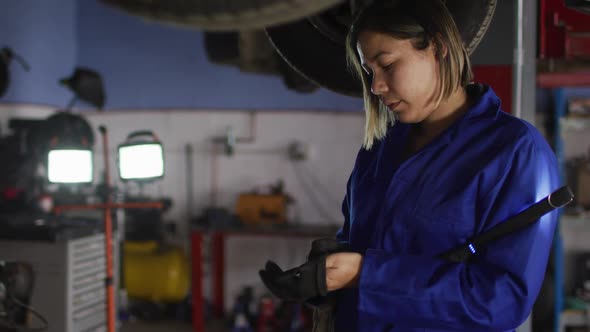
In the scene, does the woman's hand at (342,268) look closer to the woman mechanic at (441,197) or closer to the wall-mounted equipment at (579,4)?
the woman mechanic at (441,197)

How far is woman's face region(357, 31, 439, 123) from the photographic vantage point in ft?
2.59

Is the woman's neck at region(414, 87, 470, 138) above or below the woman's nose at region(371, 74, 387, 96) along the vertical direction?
below

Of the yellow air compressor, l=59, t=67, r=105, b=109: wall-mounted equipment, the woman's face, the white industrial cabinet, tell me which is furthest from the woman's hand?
the yellow air compressor

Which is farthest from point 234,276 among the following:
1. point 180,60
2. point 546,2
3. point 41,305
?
point 546,2

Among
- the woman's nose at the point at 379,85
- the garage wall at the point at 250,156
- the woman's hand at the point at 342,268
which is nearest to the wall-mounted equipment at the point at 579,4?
the woman's nose at the point at 379,85

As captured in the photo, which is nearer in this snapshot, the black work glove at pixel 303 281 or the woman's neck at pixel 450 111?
the black work glove at pixel 303 281

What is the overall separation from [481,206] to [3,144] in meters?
2.97

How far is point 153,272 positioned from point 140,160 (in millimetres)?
2272

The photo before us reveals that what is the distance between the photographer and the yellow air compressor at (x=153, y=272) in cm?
402

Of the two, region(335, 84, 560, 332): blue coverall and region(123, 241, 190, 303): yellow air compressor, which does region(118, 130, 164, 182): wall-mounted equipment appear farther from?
region(123, 241, 190, 303): yellow air compressor

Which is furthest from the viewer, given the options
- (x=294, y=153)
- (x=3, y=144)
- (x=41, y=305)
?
(x=294, y=153)

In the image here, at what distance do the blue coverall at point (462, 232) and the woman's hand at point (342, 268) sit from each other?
2cm

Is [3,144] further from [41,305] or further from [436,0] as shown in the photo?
[436,0]

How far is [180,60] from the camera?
455 cm
